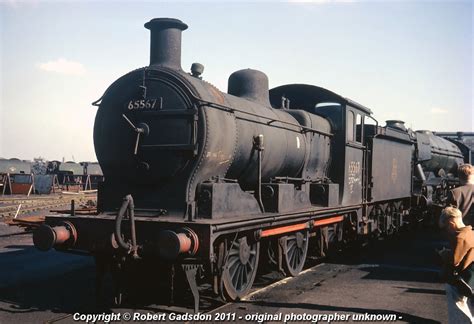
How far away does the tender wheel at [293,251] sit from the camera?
7.86m

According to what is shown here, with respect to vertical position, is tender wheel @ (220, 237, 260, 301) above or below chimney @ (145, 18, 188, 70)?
below

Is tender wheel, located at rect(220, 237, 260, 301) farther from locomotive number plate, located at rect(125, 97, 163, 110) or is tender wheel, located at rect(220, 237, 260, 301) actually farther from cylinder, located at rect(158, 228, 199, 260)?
locomotive number plate, located at rect(125, 97, 163, 110)

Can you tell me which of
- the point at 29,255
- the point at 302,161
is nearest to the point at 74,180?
the point at 29,255

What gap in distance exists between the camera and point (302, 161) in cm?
891

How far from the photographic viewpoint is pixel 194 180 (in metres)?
6.30

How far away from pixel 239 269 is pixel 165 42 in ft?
10.9

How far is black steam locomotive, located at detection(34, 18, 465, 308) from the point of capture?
19.3 feet

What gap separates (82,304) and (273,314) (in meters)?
2.65

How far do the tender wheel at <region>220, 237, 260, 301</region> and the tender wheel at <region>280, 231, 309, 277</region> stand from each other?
0.93 metres

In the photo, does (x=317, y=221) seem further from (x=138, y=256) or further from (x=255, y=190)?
(x=138, y=256)

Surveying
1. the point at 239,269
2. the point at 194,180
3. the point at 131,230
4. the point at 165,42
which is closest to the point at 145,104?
the point at 165,42

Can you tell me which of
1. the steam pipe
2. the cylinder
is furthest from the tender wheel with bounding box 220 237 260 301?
the cylinder

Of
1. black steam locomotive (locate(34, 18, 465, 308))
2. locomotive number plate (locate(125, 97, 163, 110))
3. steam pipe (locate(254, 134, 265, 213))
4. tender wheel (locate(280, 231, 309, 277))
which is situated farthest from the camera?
tender wheel (locate(280, 231, 309, 277))

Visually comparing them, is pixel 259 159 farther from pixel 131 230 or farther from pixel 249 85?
pixel 131 230
